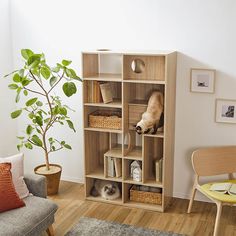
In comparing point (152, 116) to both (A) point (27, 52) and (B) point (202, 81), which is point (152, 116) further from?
(A) point (27, 52)

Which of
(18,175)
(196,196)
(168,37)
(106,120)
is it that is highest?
(168,37)

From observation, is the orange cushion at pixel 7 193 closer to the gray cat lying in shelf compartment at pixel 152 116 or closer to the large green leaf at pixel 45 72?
the large green leaf at pixel 45 72

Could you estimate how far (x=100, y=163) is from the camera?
4.36 m

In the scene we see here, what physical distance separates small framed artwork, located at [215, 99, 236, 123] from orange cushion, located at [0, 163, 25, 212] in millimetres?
1922

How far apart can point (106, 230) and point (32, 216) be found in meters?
0.77

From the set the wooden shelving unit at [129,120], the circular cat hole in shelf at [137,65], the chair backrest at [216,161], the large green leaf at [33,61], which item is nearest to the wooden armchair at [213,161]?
the chair backrest at [216,161]

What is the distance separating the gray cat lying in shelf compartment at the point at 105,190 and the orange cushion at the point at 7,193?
3.72ft

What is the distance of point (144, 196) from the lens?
3971mm

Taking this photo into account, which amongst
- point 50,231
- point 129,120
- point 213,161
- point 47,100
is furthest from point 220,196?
point 47,100

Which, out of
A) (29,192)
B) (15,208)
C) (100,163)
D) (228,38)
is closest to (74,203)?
(100,163)

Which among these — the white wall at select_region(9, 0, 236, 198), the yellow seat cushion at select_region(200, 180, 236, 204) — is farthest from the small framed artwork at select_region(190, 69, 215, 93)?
the yellow seat cushion at select_region(200, 180, 236, 204)

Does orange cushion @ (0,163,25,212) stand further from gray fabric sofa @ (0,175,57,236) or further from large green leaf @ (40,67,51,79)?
large green leaf @ (40,67,51,79)

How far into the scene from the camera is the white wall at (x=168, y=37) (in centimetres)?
374

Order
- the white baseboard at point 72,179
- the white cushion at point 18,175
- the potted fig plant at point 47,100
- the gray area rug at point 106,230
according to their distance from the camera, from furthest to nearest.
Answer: the white baseboard at point 72,179
the potted fig plant at point 47,100
the gray area rug at point 106,230
the white cushion at point 18,175
